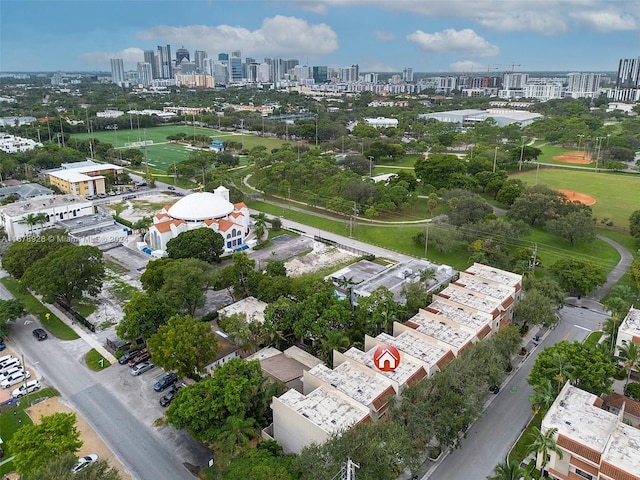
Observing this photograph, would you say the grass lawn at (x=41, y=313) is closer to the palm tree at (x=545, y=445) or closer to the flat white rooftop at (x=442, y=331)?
the flat white rooftop at (x=442, y=331)

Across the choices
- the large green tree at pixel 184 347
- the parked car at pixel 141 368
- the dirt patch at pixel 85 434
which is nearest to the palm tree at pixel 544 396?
the large green tree at pixel 184 347

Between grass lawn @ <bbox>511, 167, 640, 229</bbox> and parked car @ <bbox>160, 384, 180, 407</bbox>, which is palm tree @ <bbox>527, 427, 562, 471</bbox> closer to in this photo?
parked car @ <bbox>160, 384, 180, 407</bbox>

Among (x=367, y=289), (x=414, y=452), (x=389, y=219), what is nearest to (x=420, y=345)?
(x=414, y=452)

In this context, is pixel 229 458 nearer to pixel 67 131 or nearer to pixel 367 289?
pixel 367 289

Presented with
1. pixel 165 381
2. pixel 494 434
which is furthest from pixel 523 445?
pixel 165 381

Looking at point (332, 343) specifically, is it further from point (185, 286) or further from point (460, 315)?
point (185, 286)
